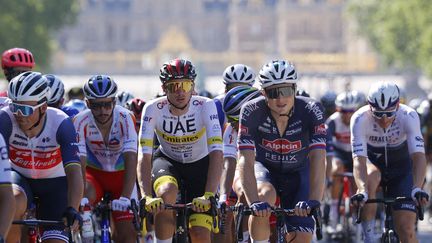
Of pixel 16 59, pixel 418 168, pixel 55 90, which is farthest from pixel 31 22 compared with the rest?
pixel 418 168

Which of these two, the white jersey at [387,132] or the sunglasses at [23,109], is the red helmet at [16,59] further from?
the sunglasses at [23,109]

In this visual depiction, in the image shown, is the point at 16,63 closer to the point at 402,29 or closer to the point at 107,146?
the point at 107,146

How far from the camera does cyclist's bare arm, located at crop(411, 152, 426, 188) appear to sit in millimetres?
11970

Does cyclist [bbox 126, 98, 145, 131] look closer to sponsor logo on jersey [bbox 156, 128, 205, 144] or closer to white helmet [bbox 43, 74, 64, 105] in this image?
white helmet [bbox 43, 74, 64, 105]

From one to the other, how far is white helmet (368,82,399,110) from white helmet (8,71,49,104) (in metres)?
3.54

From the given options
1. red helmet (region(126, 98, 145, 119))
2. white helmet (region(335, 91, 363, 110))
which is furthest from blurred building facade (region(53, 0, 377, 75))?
red helmet (region(126, 98, 145, 119))

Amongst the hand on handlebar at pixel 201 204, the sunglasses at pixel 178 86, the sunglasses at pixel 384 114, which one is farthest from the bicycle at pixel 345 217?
the hand on handlebar at pixel 201 204

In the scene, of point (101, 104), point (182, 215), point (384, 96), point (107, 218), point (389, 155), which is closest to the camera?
point (182, 215)

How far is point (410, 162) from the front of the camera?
42.9 ft

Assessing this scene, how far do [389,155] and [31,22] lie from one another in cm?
5328

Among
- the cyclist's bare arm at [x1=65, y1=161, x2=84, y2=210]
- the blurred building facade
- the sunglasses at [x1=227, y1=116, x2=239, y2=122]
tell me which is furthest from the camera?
the blurred building facade

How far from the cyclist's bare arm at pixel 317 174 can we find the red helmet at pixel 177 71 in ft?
3.93

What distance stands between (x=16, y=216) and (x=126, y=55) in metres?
130

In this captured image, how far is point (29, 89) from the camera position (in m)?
9.77
